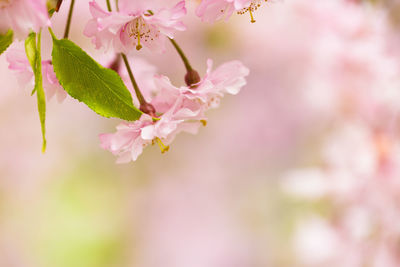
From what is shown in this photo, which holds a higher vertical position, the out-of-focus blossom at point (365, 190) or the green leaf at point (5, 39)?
the green leaf at point (5, 39)

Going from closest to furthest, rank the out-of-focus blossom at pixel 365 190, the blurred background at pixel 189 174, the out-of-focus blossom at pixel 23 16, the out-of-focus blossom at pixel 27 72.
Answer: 1. the out-of-focus blossom at pixel 23 16
2. the out-of-focus blossom at pixel 27 72
3. the out-of-focus blossom at pixel 365 190
4. the blurred background at pixel 189 174

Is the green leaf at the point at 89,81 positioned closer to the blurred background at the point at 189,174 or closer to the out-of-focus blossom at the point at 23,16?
the out-of-focus blossom at the point at 23,16

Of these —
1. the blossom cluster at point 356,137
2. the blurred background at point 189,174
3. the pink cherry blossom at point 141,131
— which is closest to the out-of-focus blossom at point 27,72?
the pink cherry blossom at point 141,131

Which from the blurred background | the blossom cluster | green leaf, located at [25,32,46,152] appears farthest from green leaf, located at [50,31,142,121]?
the blurred background

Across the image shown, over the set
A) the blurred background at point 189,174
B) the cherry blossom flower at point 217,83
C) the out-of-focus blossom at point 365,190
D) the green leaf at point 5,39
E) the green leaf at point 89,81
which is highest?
the green leaf at point 5,39

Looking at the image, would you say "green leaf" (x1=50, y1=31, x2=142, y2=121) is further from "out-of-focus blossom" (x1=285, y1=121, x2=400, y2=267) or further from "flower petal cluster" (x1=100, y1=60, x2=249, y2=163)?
"out-of-focus blossom" (x1=285, y1=121, x2=400, y2=267)

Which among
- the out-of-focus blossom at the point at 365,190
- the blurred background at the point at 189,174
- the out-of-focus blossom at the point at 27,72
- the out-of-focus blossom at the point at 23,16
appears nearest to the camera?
the out-of-focus blossom at the point at 23,16

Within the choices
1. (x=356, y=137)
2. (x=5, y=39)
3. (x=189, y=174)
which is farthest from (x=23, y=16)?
(x=189, y=174)

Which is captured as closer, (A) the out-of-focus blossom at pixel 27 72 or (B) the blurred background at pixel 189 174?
(A) the out-of-focus blossom at pixel 27 72
